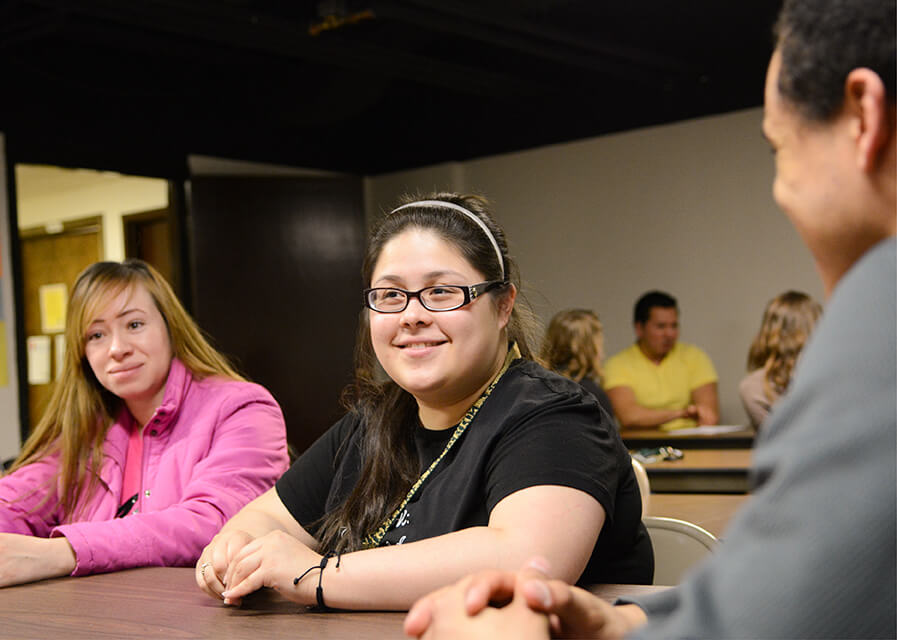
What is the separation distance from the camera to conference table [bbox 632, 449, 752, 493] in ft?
10.8

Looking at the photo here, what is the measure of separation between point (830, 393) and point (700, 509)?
2025 millimetres

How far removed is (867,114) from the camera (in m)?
0.61

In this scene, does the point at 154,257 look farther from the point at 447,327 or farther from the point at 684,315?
the point at 447,327

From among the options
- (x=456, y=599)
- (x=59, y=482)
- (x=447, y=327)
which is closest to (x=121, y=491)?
(x=59, y=482)

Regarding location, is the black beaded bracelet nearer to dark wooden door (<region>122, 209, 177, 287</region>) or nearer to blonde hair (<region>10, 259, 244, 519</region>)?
blonde hair (<region>10, 259, 244, 519</region>)

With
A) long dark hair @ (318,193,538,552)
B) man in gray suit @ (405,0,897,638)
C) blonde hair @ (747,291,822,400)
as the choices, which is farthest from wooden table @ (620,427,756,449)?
man in gray suit @ (405,0,897,638)

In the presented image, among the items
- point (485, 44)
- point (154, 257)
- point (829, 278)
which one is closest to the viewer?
point (829, 278)

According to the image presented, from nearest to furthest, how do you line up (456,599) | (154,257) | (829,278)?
(829,278) < (456,599) < (154,257)

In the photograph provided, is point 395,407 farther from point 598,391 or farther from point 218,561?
point 598,391

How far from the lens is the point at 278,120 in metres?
6.45

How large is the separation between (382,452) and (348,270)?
17.1ft

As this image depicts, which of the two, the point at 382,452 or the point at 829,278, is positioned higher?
the point at 829,278

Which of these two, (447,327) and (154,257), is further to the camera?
(154,257)

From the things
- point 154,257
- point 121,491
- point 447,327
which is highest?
point 154,257
